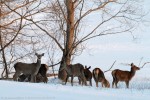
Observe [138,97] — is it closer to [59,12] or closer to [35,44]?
[59,12]

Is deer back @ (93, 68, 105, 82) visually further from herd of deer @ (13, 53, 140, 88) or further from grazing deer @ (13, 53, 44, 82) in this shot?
grazing deer @ (13, 53, 44, 82)

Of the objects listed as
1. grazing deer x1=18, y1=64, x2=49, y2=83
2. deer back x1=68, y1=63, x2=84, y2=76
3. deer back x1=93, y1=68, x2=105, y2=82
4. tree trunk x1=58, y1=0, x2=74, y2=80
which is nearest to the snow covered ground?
deer back x1=68, y1=63, x2=84, y2=76

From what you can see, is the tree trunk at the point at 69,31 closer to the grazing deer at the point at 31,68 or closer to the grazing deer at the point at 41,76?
the grazing deer at the point at 41,76

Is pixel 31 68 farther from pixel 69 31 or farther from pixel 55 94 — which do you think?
pixel 55 94

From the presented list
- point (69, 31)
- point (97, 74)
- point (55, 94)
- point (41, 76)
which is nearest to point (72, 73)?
point (97, 74)

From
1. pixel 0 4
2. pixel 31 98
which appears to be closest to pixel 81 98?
pixel 31 98

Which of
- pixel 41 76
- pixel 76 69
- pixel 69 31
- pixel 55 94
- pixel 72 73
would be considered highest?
pixel 69 31

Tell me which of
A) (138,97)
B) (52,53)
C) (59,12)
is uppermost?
(59,12)

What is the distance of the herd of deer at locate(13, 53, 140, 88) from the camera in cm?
2025

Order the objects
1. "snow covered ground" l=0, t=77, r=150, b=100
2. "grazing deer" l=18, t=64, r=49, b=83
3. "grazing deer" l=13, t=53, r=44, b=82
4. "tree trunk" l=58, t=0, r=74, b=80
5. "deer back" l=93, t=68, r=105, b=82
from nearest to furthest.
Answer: "snow covered ground" l=0, t=77, r=150, b=100 < "grazing deer" l=13, t=53, r=44, b=82 < "deer back" l=93, t=68, r=105, b=82 < "grazing deer" l=18, t=64, r=49, b=83 < "tree trunk" l=58, t=0, r=74, b=80

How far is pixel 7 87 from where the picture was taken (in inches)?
488

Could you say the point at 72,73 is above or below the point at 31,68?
below

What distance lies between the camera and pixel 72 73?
20328 mm

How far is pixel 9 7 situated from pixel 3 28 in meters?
1.66
